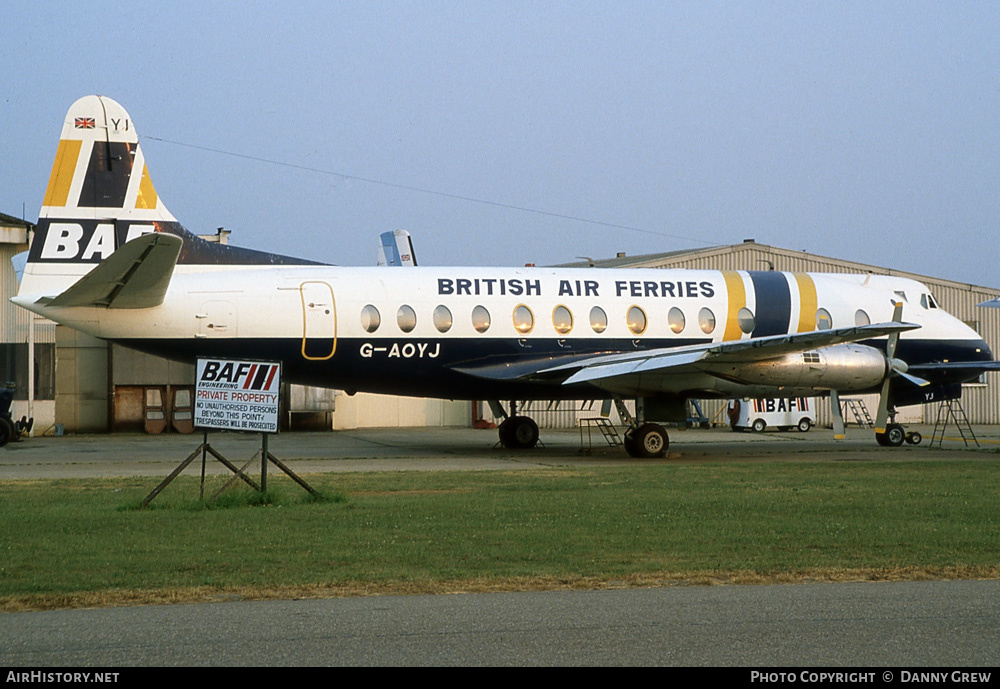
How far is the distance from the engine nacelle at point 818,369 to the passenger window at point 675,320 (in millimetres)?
2605

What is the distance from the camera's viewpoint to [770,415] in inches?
1684

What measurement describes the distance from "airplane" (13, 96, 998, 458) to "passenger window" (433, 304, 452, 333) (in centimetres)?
3

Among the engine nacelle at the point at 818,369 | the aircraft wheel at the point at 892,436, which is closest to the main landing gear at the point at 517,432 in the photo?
the engine nacelle at the point at 818,369

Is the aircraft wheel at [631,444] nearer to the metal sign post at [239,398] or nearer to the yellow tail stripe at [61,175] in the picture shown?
the metal sign post at [239,398]

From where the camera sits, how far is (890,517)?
44.8ft

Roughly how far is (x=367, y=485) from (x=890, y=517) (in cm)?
836

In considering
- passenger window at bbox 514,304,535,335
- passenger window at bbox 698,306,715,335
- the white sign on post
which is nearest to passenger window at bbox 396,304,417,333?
passenger window at bbox 514,304,535,335

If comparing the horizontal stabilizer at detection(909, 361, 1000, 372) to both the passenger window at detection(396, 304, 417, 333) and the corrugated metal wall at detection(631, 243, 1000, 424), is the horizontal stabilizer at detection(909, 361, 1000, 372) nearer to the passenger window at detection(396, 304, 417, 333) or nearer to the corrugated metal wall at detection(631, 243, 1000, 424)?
the passenger window at detection(396, 304, 417, 333)

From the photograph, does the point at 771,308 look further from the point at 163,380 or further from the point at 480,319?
the point at 163,380

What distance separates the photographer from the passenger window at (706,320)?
85.6 ft

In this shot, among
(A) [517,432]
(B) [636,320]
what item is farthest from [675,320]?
(A) [517,432]

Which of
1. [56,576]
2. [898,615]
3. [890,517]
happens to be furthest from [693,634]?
[890,517]

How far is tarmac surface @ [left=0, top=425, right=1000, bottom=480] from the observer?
22.2 m
